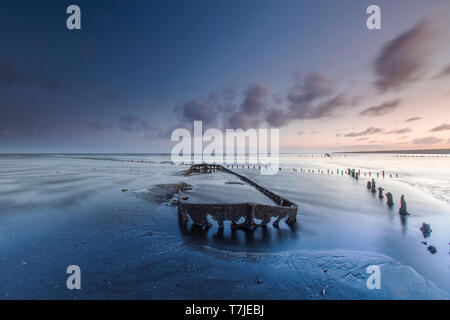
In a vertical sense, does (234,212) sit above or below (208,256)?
above

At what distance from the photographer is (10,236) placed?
11844 millimetres

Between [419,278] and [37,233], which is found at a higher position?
[37,233]

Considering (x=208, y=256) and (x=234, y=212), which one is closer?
(x=208, y=256)

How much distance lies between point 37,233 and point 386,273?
20.4m

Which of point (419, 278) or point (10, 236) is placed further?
point (10, 236)

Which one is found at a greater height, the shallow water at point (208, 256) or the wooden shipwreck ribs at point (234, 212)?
the wooden shipwreck ribs at point (234, 212)

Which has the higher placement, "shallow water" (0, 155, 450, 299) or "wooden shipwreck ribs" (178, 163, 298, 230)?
"wooden shipwreck ribs" (178, 163, 298, 230)

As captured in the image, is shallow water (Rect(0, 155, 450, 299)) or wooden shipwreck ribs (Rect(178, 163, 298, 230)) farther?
wooden shipwreck ribs (Rect(178, 163, 298, 230))

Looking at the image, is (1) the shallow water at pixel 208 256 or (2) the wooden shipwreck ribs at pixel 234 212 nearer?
(1) the shallow water at pixel 208 256

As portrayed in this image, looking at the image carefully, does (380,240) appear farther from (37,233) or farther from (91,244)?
(37,233)
